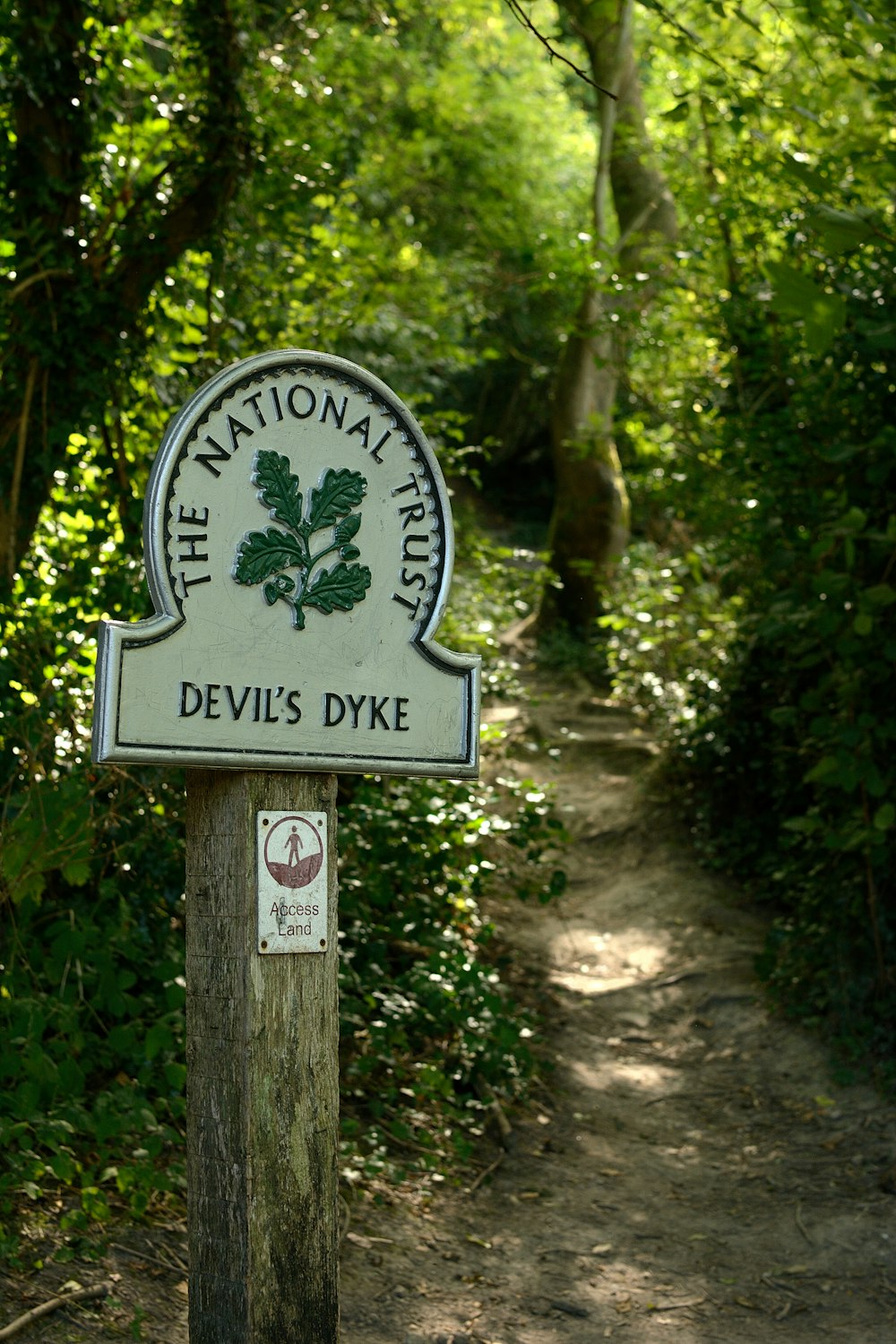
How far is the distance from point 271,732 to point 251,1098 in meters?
0.75

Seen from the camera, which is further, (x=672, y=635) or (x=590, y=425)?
(x=590, y=425)

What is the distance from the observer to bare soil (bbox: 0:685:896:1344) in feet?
13.8

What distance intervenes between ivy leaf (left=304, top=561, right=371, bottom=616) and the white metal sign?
0.45 m

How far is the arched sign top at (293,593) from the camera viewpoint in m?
2.58

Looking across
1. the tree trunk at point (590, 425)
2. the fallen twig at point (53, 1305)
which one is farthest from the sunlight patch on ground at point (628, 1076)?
the tree trunk at point (590, 425)

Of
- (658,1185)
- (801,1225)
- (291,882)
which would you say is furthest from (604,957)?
(291,882)

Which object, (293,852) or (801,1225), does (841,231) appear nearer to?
(293,852)

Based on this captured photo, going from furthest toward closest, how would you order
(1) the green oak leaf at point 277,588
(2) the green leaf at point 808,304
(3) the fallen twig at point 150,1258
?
(3) the fallen twig at point 150,1258
(2) the green leaf at point 808,304
(1) the green oak leaf at point 277,588

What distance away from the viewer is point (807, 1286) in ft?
15.3

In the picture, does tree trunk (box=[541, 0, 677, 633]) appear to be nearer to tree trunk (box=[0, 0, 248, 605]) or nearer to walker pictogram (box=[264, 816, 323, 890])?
tree trunk (box=[0, 0, 248, 605])

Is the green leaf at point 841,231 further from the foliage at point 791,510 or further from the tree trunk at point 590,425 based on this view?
the tree trunk at point 590,425

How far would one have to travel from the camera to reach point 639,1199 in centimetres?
546

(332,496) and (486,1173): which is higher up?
(332,496)

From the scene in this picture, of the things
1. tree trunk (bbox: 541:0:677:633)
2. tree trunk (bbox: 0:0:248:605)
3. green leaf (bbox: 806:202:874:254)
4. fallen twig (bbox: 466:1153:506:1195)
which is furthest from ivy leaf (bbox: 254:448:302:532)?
tree trunk (bbox: 541:0:677:633)
